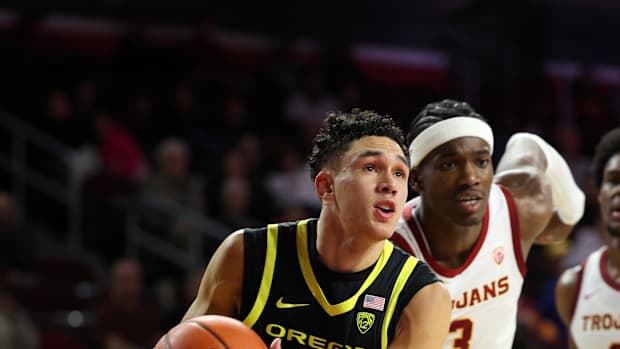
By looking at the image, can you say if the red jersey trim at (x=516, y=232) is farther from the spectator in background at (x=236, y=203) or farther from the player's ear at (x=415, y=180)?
the spectator in background at (x=236, y=203)

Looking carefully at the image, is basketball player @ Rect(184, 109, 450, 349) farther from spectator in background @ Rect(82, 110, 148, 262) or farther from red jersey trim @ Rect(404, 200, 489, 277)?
spectator in background @ Rect(82, 110, 148, 262)

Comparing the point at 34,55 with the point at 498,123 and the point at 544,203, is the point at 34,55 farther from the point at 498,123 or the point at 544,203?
the point at 544,203

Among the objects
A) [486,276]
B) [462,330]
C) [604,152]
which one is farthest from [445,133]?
[604,152]

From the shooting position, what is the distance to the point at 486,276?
13.2 feet

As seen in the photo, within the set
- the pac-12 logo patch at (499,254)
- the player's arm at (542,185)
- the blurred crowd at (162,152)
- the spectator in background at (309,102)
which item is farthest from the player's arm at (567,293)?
the spectator in background at (309,102)

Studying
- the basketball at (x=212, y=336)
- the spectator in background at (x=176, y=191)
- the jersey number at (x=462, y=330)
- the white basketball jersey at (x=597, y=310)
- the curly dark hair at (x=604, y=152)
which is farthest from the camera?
the spectator in background at (x=176, y=191)

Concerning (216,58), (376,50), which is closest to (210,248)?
(216,58)

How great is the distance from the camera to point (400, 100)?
11.6m

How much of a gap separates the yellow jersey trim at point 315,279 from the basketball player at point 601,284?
152cm

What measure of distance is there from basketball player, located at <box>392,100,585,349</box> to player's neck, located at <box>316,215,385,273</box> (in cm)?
69

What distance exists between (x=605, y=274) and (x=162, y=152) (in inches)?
177

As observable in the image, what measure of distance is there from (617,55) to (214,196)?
794cm

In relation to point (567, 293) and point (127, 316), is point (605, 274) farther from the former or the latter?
point (127, 316)

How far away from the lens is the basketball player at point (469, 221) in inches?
153
